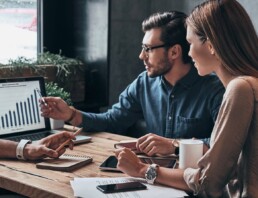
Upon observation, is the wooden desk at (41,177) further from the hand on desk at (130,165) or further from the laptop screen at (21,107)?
the laptop screen at (21,107)

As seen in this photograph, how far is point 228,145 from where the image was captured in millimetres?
1458

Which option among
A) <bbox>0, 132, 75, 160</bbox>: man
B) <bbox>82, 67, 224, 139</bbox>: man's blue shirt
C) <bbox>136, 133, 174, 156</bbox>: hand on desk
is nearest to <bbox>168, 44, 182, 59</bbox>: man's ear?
<bbox>82, 67, 224, 139</bbox>: man's blue shirt

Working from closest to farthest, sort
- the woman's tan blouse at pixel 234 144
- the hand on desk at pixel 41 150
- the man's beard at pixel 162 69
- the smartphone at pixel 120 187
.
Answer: the woman's tan blouse at pixel 234 144 < the smartphone at pixel 120 187 < the hand on desk at pixel 41 150 < the man's beard at pixel 162 69

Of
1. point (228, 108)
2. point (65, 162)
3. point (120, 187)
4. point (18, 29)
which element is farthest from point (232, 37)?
point (18, 29)

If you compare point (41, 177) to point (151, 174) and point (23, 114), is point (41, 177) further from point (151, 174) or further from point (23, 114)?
point (23, 114)

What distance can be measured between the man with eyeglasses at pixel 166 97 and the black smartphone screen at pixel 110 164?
384 millimetres

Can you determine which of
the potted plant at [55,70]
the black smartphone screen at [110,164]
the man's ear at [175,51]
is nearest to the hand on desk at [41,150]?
the black smartphone screen at [110,164]

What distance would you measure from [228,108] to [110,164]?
61 cm

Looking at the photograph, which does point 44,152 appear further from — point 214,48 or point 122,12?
point 122,12

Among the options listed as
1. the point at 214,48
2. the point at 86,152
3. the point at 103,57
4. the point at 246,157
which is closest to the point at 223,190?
the point at 246,157

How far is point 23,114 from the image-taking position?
2396mm

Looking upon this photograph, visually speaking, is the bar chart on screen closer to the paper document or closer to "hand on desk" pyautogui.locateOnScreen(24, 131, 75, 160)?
"hand on desk" pyautogui.locateOnScreen(24, 131, 75, 160)

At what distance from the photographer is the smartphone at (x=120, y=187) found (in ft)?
5.23

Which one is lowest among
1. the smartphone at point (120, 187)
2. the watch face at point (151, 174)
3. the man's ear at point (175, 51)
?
the smartphone at point (120, 187)
